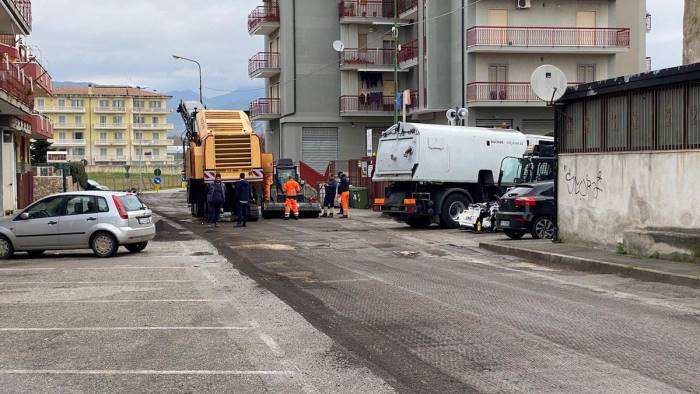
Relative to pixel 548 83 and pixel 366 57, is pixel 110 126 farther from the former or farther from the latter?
pixel 548 83

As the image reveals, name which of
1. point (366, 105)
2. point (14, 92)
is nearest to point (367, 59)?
point (366, 105)

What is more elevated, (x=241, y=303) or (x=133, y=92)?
(x=133, y=92)

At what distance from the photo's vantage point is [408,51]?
5025cm

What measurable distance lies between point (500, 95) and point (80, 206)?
1248 inches

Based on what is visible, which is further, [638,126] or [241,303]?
[638,126]

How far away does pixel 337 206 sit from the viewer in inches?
1660

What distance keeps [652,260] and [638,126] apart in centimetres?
281

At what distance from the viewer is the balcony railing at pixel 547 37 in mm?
44688

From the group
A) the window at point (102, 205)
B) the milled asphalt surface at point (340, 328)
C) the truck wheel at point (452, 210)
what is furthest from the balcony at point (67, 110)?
the milled asphalt surface at point (340, 328)

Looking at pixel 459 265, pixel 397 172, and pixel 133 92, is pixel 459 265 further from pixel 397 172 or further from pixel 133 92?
pixel 133 92

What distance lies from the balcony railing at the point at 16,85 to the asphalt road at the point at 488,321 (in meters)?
13.6

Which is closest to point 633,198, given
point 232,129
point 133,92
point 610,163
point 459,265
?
point 610,163

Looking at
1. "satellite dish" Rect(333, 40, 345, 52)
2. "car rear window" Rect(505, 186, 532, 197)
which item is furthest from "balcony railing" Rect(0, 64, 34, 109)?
"satellite dish" Rect(333, 40, 345, 52)

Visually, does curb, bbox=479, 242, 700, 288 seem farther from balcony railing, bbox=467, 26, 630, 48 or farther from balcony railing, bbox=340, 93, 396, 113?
balcony railing, bbox=340, 93, 396, 113
